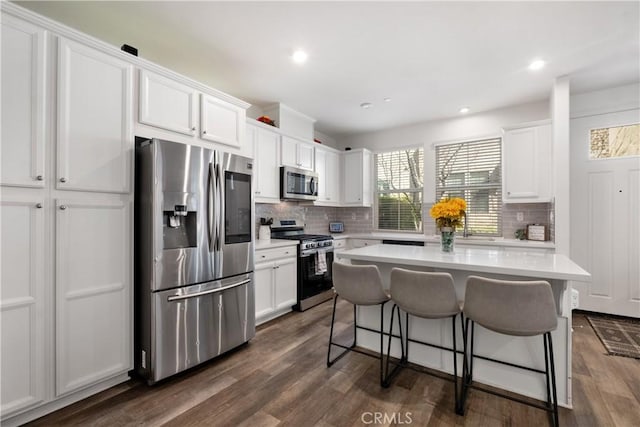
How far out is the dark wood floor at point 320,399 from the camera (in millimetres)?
1760

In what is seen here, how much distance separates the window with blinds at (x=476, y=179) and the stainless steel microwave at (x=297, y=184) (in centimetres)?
202

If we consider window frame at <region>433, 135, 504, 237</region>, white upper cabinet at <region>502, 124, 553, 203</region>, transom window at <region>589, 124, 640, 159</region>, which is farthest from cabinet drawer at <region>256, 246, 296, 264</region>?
transom window at <region>589, 124, 640, 159</region>

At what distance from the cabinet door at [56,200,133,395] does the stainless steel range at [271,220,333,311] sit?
1961 mm

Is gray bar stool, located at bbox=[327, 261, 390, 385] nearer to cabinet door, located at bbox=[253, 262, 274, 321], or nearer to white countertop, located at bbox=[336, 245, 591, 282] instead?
white countertop, located at bbox=[336, 245, 591, 282]

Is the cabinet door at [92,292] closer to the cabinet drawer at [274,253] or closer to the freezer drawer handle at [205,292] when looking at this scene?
the freezer drawer handle at [205,292]

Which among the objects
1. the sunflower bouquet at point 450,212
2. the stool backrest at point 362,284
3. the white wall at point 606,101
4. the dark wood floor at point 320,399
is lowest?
the dark wood floor at point 320,399

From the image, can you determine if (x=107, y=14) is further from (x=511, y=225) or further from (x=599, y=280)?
(x=599, y=280)

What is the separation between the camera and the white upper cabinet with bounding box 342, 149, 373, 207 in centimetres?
512

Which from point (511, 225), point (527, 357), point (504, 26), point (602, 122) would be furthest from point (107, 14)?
point (602, 122)

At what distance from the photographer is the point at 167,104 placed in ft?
7.71

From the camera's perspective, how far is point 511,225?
407 centimetres

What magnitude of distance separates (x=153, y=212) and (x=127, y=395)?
126cm

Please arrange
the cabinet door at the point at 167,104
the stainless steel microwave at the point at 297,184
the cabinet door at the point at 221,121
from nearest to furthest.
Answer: the cabinet door at the point at 167,104
the cabinet door at the point at 221,121
the stainless steel microwave at the point at 297,184

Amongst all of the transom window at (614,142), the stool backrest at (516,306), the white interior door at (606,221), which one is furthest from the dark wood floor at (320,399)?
the transom window at (614,142)
